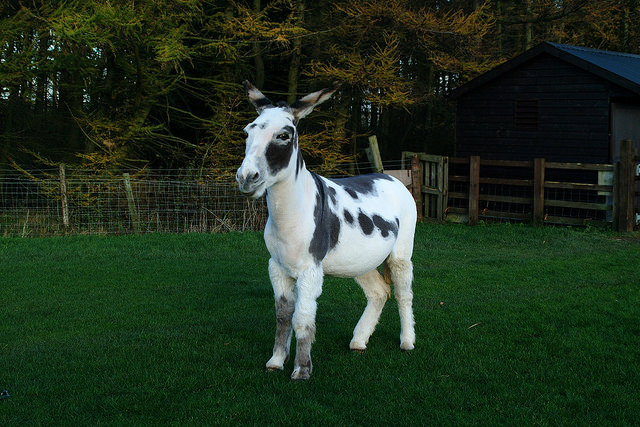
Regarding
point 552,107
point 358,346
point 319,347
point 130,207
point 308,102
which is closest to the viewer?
point 308,102

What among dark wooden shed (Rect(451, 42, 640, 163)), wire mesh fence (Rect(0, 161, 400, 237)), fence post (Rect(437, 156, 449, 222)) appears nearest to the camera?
wire mesh fence (Rect(0, 161, 400, 237))

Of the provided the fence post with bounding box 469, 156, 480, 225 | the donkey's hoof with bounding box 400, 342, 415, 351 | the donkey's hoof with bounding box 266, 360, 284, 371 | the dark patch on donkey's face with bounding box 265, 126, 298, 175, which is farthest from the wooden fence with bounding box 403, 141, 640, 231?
the dark patch on donkey's face with bounding box 265, 126, 298, 175

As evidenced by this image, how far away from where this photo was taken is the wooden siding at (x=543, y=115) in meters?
16.5

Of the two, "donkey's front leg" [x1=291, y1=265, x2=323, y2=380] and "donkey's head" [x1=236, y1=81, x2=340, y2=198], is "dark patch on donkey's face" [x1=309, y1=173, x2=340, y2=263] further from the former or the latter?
"donkey's head" [x1=236, y1=81, x2=340, y2=198]

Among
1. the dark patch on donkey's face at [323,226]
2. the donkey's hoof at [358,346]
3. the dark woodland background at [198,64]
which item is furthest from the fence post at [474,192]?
the dark patch on donkey's face at [323,226]

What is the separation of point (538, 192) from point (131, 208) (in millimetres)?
8745

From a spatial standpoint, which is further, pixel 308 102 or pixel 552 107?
pixel 552 107

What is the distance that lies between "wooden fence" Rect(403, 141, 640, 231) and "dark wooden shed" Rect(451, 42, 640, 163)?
607 millimetres

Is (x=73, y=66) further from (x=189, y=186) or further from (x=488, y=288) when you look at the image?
(x=488, y=288)

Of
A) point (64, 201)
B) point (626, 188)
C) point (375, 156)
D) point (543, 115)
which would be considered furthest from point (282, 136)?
point (543, 115)

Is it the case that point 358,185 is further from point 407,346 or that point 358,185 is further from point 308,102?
point 407,346

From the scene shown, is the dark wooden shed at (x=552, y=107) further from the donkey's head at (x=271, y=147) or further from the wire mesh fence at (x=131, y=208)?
the donkey's head at (x=271, y=147)

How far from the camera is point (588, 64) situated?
53.2 ft

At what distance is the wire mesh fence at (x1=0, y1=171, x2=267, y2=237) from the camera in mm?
14133
